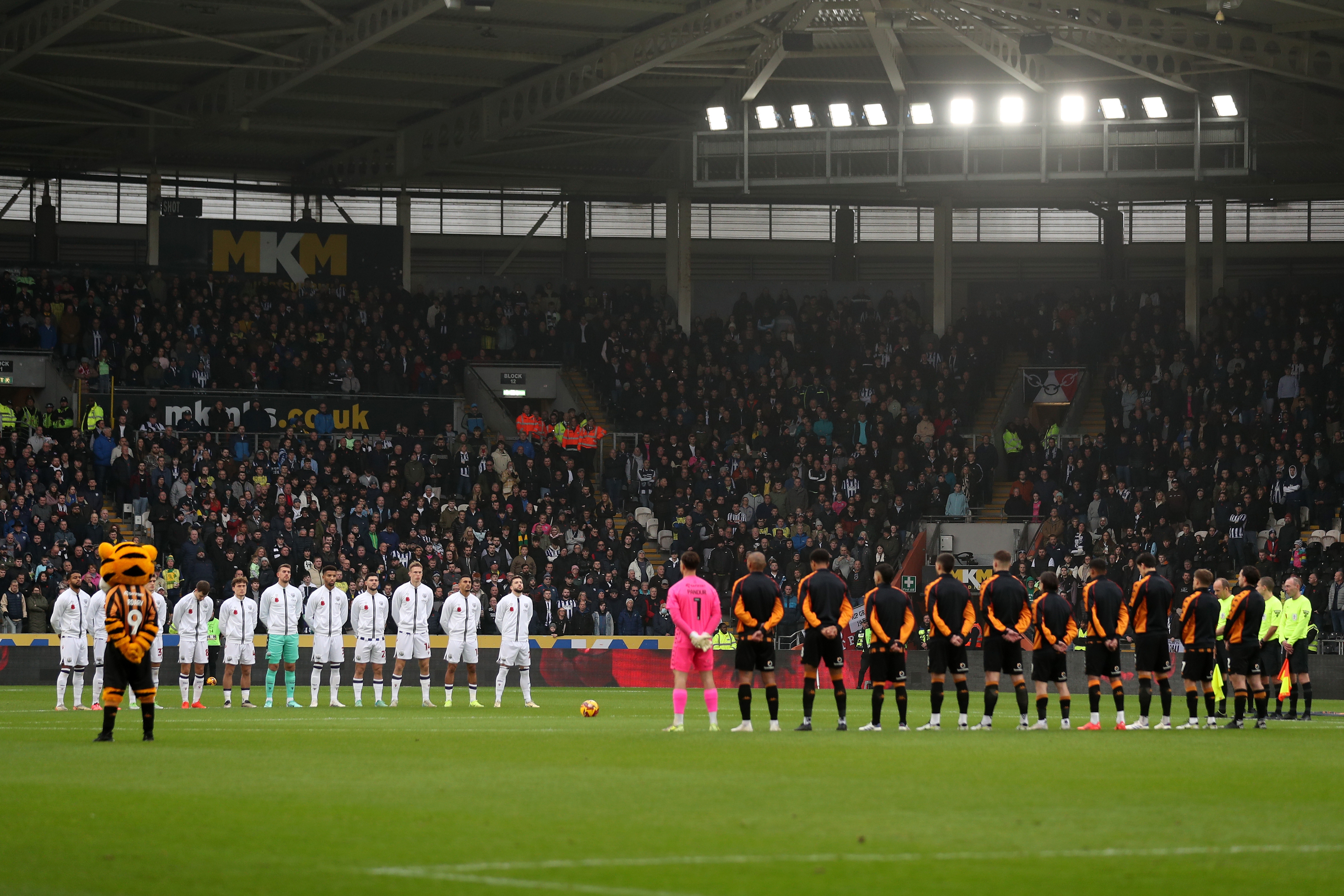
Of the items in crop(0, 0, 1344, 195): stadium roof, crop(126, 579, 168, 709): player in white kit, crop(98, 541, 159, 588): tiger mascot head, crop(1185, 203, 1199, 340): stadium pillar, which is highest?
crop(0, 0, 1344, 195): stadium roof

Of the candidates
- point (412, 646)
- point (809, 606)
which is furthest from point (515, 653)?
point (809, 606)

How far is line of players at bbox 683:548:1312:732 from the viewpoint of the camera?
64.0ft

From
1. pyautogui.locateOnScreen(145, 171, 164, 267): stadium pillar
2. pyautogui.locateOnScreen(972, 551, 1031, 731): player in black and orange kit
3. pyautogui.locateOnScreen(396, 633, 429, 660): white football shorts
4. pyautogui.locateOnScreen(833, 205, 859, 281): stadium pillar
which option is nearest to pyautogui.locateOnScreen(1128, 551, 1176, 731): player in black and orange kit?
pyautogui.locateOnScreen(972, 551, 1031, 731): player in black and orange kit

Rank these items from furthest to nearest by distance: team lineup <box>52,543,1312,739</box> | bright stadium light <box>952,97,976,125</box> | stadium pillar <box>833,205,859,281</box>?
stadium pillar <box>833,205,859,281</box> < bright stadium light <box>952,97,976,125</box> < team lineup <box>52,543,1312,739</box>

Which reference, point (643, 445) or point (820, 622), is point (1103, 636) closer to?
point (820, 622)

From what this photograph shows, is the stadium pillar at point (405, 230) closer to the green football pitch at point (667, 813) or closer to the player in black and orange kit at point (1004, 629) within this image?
the player in black and orange kit at point (1004, 629)

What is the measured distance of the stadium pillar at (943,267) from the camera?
49.5 metres

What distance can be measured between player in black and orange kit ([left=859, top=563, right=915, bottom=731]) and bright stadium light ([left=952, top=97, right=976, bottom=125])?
842 inches

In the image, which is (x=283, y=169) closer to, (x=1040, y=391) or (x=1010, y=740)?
(x=1040, y=391)

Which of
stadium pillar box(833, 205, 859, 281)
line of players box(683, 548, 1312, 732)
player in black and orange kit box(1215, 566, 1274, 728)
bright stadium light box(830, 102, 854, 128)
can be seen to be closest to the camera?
line of players box(683, 548, 1312, 732)

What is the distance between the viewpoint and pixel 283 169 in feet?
164

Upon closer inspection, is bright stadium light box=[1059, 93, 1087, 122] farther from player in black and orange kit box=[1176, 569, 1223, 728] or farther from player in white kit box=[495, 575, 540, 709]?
player in black and orange kit box=[1176, 569, 1223, 728]

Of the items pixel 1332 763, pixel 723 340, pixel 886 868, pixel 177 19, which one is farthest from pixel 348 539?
pixel 886 868

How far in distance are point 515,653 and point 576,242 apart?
26.7 meters
